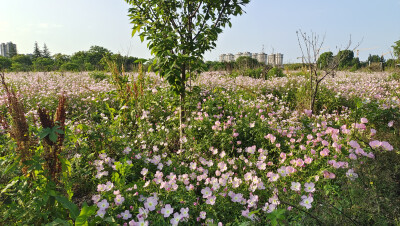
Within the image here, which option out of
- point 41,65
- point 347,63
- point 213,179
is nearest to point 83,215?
point 213,179

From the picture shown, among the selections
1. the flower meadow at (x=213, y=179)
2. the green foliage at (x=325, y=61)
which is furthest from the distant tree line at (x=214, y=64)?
the flower meadow at (x=213, y=179)

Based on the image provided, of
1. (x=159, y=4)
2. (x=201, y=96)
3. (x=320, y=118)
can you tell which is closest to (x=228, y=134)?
(x=320, y=118)

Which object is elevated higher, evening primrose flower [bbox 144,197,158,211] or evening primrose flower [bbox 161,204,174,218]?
evening primrose flower [bbox 144,197,158,211]

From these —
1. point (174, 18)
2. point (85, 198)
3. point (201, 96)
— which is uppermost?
point (174, 18)

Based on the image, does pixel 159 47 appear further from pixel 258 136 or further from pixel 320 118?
pixel 320 118

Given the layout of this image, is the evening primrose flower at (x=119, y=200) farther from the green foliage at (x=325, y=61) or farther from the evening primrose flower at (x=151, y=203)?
the green foliage at (x=325, y=61)

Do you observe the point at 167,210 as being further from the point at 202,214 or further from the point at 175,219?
the point at 202,214

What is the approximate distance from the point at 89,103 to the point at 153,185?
4.30 meters

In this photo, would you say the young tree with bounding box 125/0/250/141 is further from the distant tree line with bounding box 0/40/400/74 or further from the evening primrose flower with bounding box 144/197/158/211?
the evening primrose flower with bounding box 144/197/158/211

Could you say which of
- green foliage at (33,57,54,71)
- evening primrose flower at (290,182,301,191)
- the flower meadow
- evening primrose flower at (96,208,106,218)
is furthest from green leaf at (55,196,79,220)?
green foliage at (33,57,54,71)

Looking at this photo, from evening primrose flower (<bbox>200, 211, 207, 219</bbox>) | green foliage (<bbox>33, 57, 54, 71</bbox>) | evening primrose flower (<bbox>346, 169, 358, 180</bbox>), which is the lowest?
evening primrose flower (<bbox>200, 211, 207, 219</bbox>)

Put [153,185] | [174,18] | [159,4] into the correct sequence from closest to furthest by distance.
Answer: [153,185] < [159,4] < [174,18]

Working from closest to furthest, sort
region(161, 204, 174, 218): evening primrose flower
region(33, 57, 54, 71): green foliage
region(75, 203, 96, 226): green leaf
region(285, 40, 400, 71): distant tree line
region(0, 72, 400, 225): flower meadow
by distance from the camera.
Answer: region(75, 203, 96, 226): green leaf → region(0, 72, 400, 225): flower meadow → region(161, 204, 174, 218): evening primrose flower → region(285, 40, 400, 71): distant tree line → region(33, 57, 54, 71): green foliage

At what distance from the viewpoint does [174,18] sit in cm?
364
